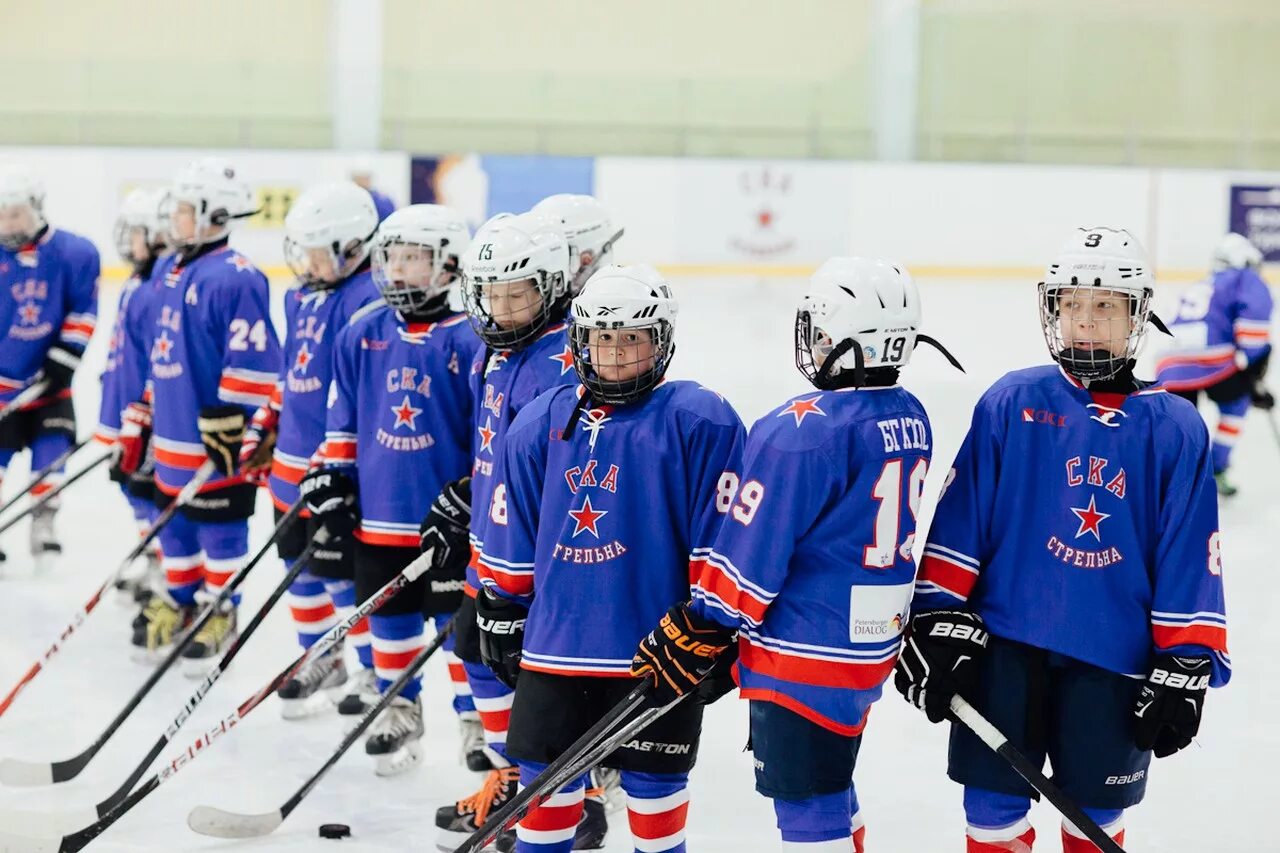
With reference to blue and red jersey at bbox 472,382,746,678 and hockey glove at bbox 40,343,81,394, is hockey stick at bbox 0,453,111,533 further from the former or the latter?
blue and red jersey at bbox 472,382,746,678

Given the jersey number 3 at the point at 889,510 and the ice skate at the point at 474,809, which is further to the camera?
the ice skate at the point at 474,809

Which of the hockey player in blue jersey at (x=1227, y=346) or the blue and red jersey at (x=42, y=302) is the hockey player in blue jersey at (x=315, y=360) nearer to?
the blue and red jersey at (x=42, y=302)

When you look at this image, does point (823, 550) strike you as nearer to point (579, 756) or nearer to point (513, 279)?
point (579, 756)

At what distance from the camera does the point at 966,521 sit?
256 cm

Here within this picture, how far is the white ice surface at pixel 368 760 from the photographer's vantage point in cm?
340

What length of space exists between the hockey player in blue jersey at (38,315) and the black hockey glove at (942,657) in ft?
12.9

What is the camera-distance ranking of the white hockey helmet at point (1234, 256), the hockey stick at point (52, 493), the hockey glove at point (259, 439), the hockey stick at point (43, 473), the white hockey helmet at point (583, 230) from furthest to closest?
the white hockey helmet at point (1234, 256) → the hockey stick at point (43, 473) → the hockey stick at point (52, 493) → the hockey glove at point (259, 439) → the white hockey helmet at point (583, 230)

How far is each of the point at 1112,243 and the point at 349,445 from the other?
1912 millimetres

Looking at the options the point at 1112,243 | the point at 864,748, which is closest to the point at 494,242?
the point at 1112,243

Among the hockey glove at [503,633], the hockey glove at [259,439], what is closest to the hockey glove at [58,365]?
the hockey glove at [259,439]

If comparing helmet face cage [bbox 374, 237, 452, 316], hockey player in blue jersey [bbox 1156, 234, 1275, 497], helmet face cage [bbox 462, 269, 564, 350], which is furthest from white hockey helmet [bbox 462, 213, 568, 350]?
hockey player in blue jersey [bbox 1156, 234, 1275, 497]

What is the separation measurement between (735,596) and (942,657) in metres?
0.36

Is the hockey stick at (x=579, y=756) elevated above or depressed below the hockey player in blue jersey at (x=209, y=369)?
below

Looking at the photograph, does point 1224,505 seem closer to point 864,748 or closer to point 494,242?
point 864,748
